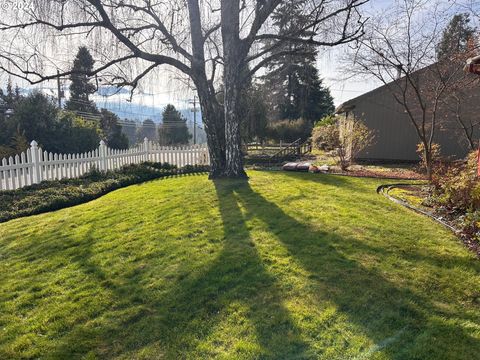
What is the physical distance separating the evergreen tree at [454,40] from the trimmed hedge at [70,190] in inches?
313

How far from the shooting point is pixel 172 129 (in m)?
38.6

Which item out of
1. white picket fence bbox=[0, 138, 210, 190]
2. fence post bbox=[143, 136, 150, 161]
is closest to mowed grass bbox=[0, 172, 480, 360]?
Result: white picket fence bbox=[0, 138, 210, 190]

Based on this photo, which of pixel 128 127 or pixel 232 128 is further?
pixel 128 127

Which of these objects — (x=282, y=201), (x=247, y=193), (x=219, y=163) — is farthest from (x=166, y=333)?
(x=219, y=163)

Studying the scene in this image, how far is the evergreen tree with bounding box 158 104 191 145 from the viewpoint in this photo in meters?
37.8

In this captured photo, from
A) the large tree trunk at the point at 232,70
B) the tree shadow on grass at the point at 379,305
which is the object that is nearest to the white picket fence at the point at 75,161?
the large tree trunk at the point at 232,70

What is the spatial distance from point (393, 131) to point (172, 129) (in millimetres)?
28810

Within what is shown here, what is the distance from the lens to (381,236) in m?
4.16

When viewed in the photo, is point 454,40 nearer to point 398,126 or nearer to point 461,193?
point 461,193

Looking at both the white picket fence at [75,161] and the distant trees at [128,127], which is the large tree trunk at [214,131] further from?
the distant trees at [128,127]

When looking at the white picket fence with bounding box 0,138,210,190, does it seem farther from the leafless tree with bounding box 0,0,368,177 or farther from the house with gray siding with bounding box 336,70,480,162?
the house with gray siding with bounding box 336,70,480,162

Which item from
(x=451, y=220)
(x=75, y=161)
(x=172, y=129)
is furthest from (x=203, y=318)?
(x=172, y=129)

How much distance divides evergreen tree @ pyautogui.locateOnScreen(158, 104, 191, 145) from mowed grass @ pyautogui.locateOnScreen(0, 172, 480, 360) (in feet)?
111

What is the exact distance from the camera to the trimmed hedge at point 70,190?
631 centimetres
